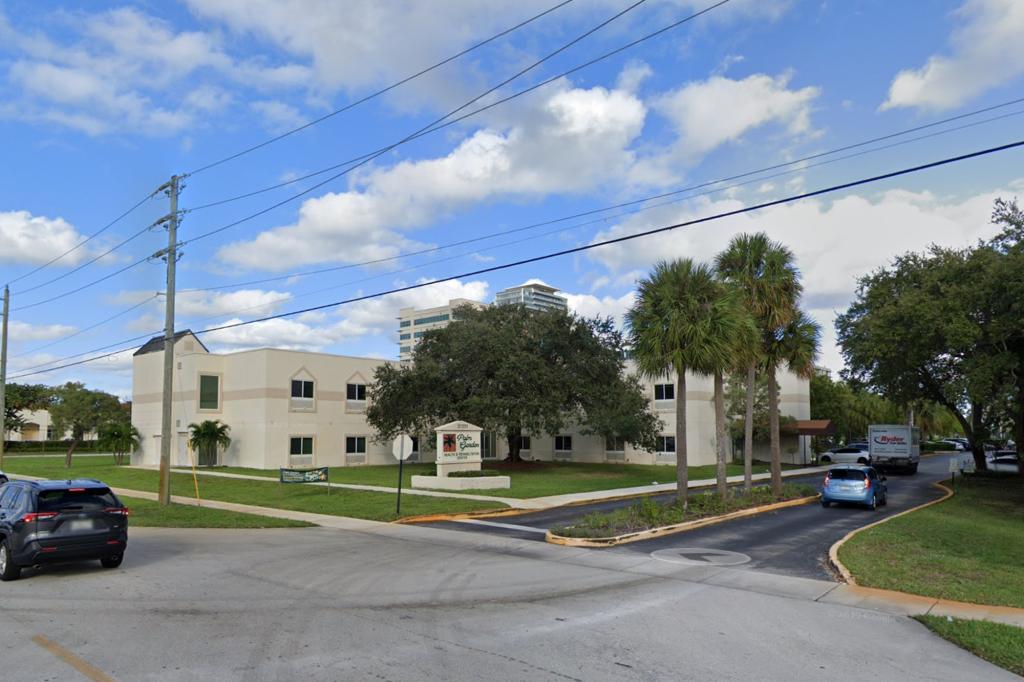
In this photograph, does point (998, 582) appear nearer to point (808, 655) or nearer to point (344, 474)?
point (808, 655)

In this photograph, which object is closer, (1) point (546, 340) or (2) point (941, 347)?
(2) point (941, 347)

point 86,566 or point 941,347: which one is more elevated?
point 941,347

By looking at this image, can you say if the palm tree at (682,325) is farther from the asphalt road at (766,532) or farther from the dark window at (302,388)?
the dark window at (302,388)

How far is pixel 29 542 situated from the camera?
11.4 metres

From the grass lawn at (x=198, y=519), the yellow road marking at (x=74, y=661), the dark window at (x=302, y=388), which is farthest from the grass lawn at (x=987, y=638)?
the dark window at (x=302, y=388)

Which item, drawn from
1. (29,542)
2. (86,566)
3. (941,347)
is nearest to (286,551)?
(86,566)

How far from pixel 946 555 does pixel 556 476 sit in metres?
24.6

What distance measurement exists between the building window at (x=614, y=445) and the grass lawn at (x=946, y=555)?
28456 mm

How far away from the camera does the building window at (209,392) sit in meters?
47.2

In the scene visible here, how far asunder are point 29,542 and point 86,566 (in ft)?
5.88

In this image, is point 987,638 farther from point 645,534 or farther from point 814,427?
point 814,427

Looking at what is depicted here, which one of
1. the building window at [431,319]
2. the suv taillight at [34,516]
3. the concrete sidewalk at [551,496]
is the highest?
the building window at [431,319]

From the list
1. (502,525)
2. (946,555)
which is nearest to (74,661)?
(502,525)

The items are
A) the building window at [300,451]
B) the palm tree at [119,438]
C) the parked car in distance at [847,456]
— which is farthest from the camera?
the parked car in distance at [847,456]
